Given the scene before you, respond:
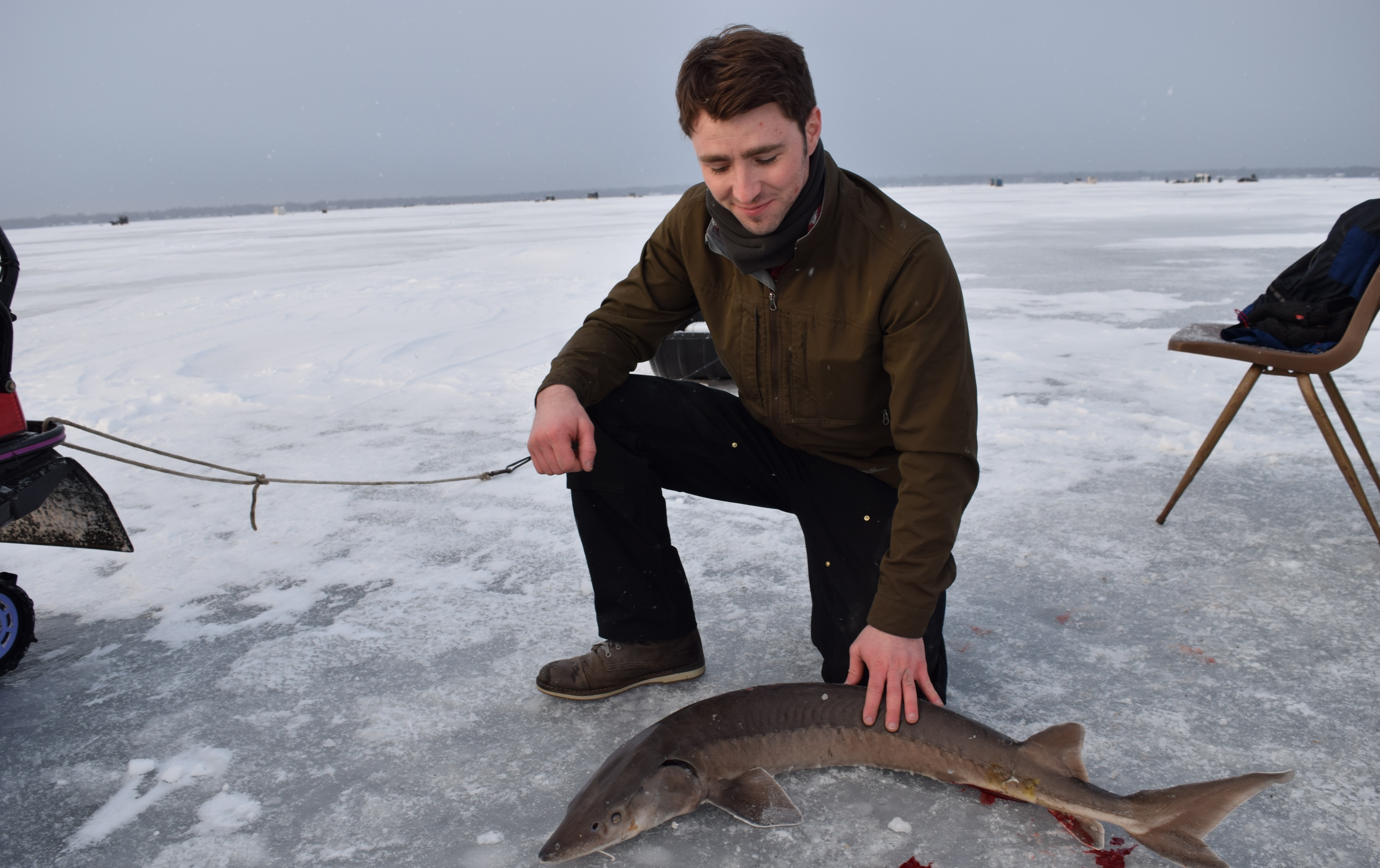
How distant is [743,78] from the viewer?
1.93 meters

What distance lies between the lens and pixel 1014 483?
3.76 metres

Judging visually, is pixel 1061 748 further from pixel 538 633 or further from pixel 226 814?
pixel 226 814

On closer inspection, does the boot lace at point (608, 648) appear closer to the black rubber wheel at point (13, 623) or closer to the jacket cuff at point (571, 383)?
the jacket cuff at point (571, 383)

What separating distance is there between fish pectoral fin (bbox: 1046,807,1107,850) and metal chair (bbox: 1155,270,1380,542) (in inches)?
70.2

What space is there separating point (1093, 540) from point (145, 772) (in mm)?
3038

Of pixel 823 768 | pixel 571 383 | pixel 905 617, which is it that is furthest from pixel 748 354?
pixel 823 768

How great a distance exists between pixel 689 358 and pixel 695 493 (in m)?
3.02

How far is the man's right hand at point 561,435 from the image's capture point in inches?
86.8

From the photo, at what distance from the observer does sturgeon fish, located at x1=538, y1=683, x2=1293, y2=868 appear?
5.48 feet

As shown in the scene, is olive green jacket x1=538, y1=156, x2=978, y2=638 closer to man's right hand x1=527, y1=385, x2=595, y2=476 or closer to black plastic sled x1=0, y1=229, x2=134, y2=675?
man's right hand x1=527, y1=385, x2=595, y2=476

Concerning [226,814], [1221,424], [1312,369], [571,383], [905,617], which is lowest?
[226,814]

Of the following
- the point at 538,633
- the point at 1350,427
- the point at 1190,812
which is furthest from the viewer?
the point at 1350,427

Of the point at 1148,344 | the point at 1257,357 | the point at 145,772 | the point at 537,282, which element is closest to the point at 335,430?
the point at 145,772

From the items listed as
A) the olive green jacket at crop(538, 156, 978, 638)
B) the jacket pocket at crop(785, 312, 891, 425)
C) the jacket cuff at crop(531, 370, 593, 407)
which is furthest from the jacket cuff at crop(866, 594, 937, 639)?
the jacket cuff at crop(531, 370, 593, 407)
